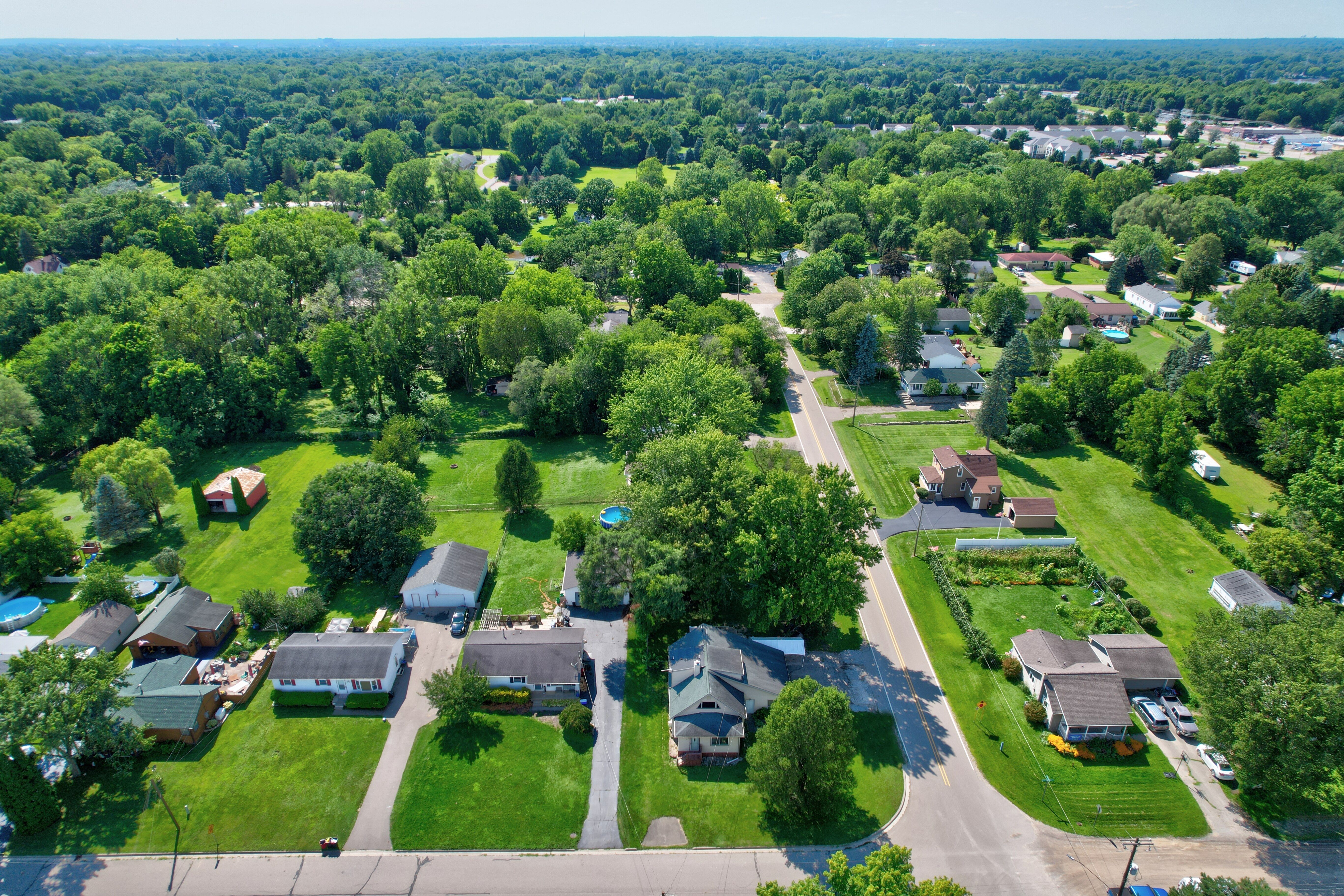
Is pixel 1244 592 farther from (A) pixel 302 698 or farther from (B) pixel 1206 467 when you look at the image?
(A) pixel 302 698

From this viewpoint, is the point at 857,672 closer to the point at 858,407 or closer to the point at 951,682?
the point at 951,682

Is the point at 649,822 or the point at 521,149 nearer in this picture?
the point at 649,822

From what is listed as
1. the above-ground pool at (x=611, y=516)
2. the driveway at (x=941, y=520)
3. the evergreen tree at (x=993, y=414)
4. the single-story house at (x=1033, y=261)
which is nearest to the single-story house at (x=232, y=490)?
the above-ground pool at (x=611, y=516)

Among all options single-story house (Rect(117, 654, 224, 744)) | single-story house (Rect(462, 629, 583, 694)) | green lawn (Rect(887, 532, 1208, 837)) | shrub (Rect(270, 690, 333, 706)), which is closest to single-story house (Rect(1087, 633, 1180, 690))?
green lawn (Rect(887, 532, 1208, 837))

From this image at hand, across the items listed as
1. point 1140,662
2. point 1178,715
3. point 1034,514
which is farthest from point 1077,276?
point 1178,715

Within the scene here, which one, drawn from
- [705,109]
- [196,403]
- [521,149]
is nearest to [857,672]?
[196,403]

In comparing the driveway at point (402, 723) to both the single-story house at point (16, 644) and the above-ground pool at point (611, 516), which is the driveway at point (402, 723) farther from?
→ the single-story house at point (16, 644)

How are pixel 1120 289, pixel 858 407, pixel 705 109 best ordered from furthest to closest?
pixel 705 109 → pixel 1120 289 → pixel 858 407
